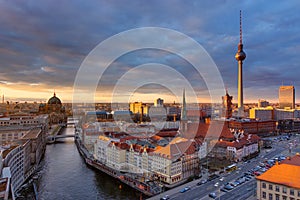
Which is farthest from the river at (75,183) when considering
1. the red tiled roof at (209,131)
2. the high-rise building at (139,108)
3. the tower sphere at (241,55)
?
the high-rise building at (139,108)

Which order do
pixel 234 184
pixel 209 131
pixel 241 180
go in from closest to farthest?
1. pixel 234 184
2. pixel 241 180
3. pixel 209 131

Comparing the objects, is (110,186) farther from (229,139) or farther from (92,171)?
(229,139)

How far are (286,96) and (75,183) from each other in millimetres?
76959

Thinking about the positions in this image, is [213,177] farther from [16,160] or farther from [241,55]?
[241,55]

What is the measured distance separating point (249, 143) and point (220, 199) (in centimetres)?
1014

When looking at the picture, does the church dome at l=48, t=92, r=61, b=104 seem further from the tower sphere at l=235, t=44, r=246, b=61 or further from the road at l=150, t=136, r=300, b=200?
the road at l=150, t=136, r=300, b=200

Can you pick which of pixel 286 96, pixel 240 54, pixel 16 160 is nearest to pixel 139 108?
pixel 240 54

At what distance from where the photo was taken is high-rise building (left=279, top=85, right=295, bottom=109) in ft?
228

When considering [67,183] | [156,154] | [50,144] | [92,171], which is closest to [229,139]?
[156,154]

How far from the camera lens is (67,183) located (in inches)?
484

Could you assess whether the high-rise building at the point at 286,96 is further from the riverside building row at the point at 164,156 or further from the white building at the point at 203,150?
the white building at the point at 203,150

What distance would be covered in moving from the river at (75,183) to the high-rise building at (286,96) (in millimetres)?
71976

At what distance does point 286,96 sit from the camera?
236ft

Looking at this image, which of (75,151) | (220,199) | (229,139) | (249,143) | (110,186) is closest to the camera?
(220,199)
